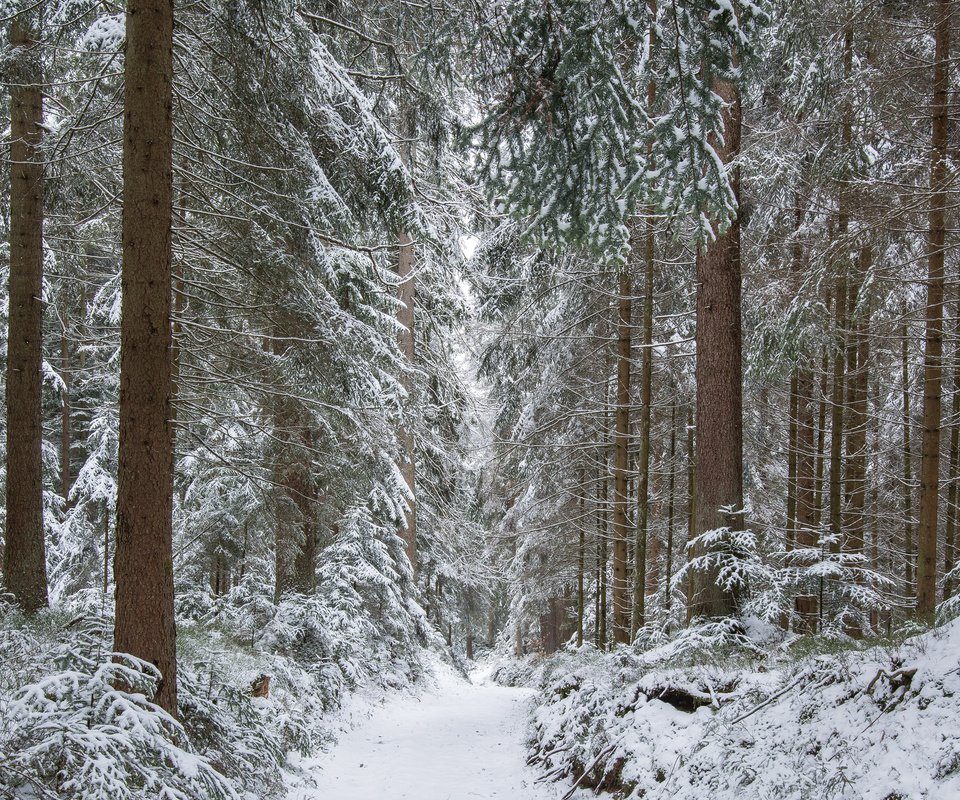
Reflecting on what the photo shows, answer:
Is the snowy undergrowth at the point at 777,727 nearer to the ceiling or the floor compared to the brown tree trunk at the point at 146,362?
nearer to the floor

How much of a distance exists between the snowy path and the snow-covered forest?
0.23 feet

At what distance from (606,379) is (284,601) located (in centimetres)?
682

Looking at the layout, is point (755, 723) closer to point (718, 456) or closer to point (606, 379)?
point (718, 456)

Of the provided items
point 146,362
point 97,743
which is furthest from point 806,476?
point 97,743

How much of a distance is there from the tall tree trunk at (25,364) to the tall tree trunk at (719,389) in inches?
291

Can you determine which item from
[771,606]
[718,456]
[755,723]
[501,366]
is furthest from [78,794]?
[501,366]

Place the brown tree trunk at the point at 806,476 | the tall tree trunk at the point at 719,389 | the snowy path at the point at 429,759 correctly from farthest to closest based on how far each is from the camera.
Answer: the brown tree trunk at the point at 806,476
the tall tree trunk at the point at 719,389
the snowy path at the point at 429,759

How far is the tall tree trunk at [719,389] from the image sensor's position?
7.01m

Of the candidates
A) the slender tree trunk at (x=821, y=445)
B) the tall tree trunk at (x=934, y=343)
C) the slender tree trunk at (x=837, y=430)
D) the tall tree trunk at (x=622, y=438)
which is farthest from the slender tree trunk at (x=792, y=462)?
the tall tree trunk at (x=934, y=343)

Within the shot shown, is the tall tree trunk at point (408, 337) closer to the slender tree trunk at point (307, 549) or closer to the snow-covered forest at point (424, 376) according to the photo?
the snow-covered forest at point (424, 376)

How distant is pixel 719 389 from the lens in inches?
281

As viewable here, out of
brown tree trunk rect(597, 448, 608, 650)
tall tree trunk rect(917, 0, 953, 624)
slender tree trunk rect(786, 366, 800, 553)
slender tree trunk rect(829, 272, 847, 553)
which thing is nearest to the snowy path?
brown tree trunk rect(597, 448, 608, 650)

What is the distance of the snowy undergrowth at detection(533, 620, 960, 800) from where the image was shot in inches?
130

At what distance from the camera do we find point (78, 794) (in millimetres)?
2984
